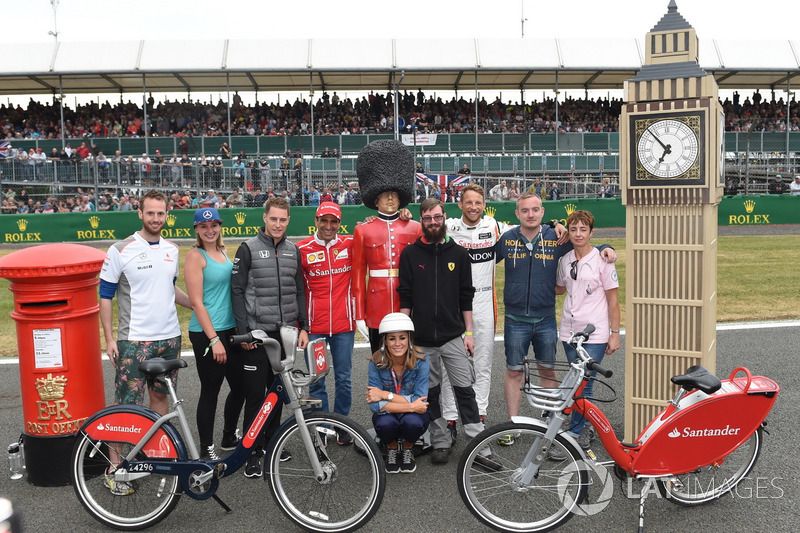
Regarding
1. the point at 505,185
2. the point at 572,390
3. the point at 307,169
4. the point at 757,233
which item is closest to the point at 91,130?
the point at 307,169

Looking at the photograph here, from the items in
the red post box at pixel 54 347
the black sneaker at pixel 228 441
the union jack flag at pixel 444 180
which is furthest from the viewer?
the union jack flag at pixel 444 180

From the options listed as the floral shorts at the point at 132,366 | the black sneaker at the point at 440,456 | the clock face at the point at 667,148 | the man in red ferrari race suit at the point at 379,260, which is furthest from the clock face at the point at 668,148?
the floral shorts at the point at 132,366

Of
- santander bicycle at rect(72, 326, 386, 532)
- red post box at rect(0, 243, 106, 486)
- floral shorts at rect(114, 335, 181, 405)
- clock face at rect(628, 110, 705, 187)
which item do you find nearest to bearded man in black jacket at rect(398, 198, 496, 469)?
santander bicycle at rect(72, 326, 386, 532)

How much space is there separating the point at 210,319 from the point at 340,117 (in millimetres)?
27686

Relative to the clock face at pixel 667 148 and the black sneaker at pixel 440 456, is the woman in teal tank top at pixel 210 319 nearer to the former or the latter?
the black sneaker at pixel 440 456

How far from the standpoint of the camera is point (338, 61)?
27.8 metres

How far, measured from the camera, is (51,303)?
4.71 meters

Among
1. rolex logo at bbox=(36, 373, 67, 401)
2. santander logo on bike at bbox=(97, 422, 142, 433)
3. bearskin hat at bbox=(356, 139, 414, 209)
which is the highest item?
bearskin hat at bbox=(356, 139, 414, 209)

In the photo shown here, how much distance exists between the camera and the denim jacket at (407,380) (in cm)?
489

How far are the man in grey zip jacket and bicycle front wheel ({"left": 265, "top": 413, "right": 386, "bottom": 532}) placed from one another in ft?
2.90

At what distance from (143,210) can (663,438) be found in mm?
3644

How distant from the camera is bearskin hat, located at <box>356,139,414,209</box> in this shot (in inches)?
225

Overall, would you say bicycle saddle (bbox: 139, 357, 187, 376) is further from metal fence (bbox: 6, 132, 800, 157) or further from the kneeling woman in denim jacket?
metal fence (bbox: 6, 132, 800, 157)

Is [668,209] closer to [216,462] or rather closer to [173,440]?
[216,462]
